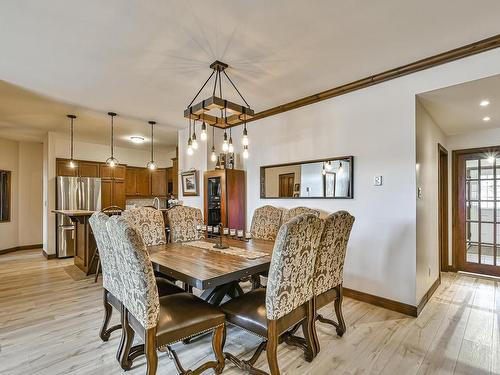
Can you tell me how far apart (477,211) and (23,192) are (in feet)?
30.6

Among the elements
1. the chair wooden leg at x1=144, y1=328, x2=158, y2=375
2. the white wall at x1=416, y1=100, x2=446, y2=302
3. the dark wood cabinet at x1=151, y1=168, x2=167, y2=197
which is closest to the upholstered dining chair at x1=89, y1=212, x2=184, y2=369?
the chair wooden leg at x1=144, y1=328, x2=158, y2=375

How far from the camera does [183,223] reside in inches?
129

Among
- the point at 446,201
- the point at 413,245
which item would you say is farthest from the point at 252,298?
the point at 446,201

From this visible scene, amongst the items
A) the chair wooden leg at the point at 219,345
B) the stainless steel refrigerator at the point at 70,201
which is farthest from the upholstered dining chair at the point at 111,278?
the stainless steel refrigerator at the point at 70,201

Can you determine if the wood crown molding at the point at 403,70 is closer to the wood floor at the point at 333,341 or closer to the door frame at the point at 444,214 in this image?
the door frame at the point at 444,214

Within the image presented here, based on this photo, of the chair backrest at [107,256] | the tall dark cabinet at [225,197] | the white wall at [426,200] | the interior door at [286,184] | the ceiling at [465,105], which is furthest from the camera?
the tall dark cabinet at [225,197]

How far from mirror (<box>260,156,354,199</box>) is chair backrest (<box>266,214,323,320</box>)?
5.88ft

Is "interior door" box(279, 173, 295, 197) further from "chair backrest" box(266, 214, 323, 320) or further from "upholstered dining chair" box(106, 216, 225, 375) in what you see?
"upholstered dining chair" box(106, 216, 225, 375)

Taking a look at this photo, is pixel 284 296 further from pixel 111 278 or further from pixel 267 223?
pixel 267 223

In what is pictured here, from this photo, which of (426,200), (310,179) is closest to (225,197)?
(310,179)

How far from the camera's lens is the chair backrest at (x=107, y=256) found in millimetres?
1891

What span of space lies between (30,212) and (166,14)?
6.88 metres

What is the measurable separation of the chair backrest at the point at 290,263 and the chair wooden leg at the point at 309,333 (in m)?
0.21

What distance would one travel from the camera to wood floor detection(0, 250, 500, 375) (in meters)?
1.99
